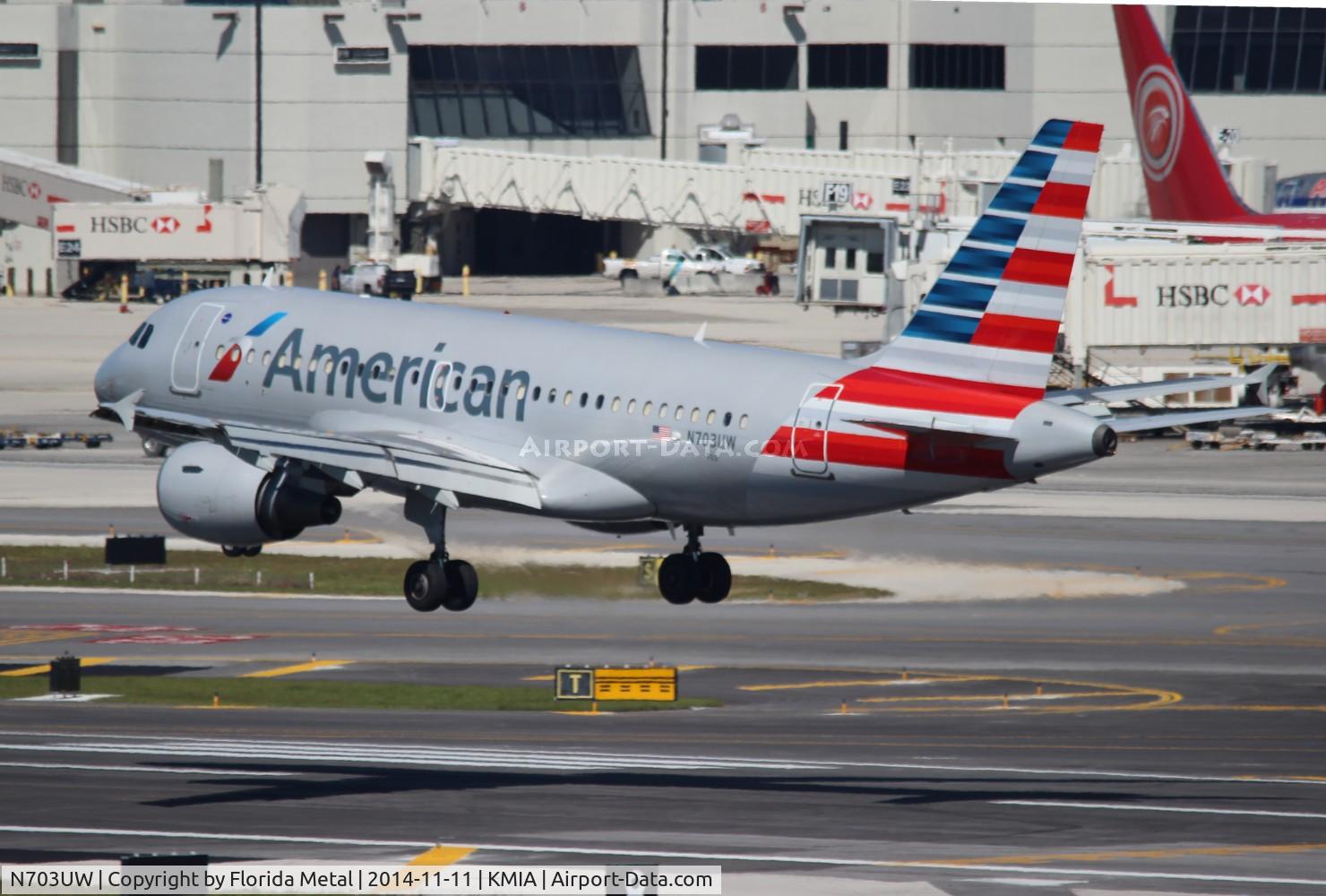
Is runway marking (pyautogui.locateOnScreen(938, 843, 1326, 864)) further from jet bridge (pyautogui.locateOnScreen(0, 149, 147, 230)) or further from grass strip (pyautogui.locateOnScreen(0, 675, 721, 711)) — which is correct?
jet bridge (pyautogui.locateOnScreen(0, 149, 147, 230))

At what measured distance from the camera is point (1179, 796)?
215ft

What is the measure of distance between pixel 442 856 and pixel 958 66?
492 feet

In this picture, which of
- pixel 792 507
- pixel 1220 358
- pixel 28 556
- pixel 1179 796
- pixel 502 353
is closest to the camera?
pixel 792 507

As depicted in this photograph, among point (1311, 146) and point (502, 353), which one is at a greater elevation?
point (1311, 146)

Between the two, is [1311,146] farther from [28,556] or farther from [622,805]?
[622,805]

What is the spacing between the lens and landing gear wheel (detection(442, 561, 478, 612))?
52875 millimetres

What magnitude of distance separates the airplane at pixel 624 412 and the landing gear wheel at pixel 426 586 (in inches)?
2.0

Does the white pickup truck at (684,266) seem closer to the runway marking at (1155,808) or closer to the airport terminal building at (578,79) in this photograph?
the airport terminal building at (578,79)

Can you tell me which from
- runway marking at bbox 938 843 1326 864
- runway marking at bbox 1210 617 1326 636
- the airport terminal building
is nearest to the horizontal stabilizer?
runway marking at bbox 938 843 1326 864

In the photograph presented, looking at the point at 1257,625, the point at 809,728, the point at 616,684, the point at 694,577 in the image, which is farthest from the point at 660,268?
the point at 694,577

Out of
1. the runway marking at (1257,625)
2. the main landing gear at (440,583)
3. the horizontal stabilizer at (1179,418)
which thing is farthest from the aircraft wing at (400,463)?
the runway marking at (1257,625)

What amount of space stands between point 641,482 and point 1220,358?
87.2 m

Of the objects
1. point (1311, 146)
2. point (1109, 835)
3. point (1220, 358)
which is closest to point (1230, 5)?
point (1311, 146)

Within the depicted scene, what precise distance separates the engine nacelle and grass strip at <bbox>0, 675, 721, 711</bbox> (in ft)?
96.1
